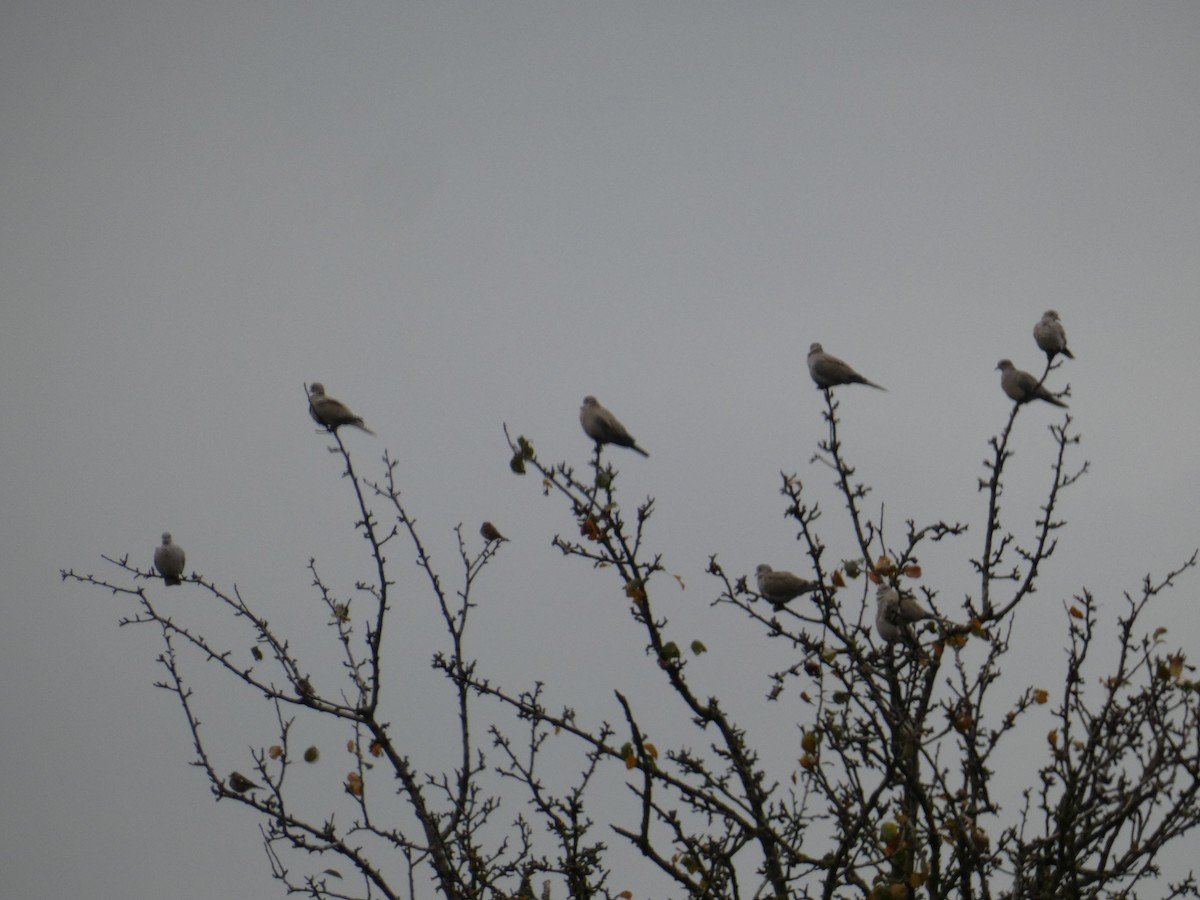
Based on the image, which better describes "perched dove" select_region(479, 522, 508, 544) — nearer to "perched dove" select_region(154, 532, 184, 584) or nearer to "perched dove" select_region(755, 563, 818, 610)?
"perched dove" select_region(755, 563, 818, 610)

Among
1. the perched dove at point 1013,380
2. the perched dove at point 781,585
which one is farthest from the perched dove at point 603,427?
the perched dove at point 1013,380

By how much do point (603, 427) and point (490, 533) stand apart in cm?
388

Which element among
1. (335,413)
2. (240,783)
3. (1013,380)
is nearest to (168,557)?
(335,413)

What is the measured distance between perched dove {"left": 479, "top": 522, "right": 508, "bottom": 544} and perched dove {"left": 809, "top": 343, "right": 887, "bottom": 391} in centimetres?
601

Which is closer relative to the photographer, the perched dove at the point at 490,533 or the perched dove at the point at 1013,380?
the perched dove at the point at 490,533

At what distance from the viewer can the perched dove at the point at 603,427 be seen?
34.9ft

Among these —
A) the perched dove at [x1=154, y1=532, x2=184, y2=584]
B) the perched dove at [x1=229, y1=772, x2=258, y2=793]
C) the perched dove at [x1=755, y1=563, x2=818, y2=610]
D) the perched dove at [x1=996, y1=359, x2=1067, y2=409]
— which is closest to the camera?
the perched dove at [x1=229, y1=772, x2=258, y2=793]

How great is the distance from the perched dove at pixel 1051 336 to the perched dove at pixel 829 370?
1994mm

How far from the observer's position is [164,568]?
1245cm

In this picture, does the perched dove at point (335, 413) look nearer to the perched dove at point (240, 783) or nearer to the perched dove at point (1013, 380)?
the perched dove at point (240, 783)

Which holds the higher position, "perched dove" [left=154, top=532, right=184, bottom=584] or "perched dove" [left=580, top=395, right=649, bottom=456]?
"perched dove" [left=154, top=532, right=184, bottom=584]

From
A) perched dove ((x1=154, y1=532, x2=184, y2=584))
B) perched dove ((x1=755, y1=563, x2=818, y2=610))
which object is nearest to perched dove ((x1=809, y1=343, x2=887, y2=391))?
perched dove ((x1=755, y1=563, x2=818, y2=610))

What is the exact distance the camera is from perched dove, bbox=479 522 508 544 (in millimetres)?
6922

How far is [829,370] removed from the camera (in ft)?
39.9
